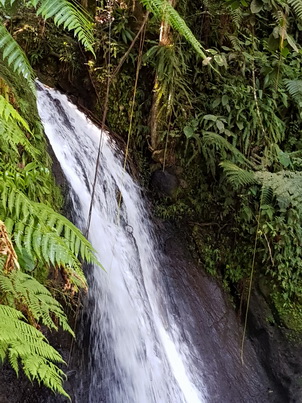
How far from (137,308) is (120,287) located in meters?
0.29

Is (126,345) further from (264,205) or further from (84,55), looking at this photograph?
(84,55)

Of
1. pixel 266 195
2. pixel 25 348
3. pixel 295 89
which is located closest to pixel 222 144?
pixel 266 195

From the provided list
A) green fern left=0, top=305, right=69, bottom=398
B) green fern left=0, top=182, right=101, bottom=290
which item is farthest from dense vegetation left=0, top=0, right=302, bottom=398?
green fern left=0, top=305, right=69, bottom=398

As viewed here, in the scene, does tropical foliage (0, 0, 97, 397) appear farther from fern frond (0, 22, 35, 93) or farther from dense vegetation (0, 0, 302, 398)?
dense vegetation (0, 0, 302, 398)

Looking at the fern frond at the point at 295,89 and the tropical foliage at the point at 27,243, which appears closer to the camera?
the tropical foliage at the point at 27,243

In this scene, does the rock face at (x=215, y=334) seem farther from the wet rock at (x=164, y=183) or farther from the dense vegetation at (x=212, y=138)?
the wet rock at (x=164, y=183)

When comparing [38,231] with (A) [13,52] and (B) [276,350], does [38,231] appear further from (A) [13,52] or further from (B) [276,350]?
(B) [276,350]

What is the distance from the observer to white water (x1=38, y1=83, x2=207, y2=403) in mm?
3299

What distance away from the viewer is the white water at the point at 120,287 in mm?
3299

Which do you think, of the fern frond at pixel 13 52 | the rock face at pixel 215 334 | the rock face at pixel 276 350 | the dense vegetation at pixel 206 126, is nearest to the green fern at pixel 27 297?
the fern frond at pixel 13 52

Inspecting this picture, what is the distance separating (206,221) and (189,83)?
2.05 m

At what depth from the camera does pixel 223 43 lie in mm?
6180

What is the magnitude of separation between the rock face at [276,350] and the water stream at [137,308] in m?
0.17

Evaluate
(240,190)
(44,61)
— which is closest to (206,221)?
(240,190)
